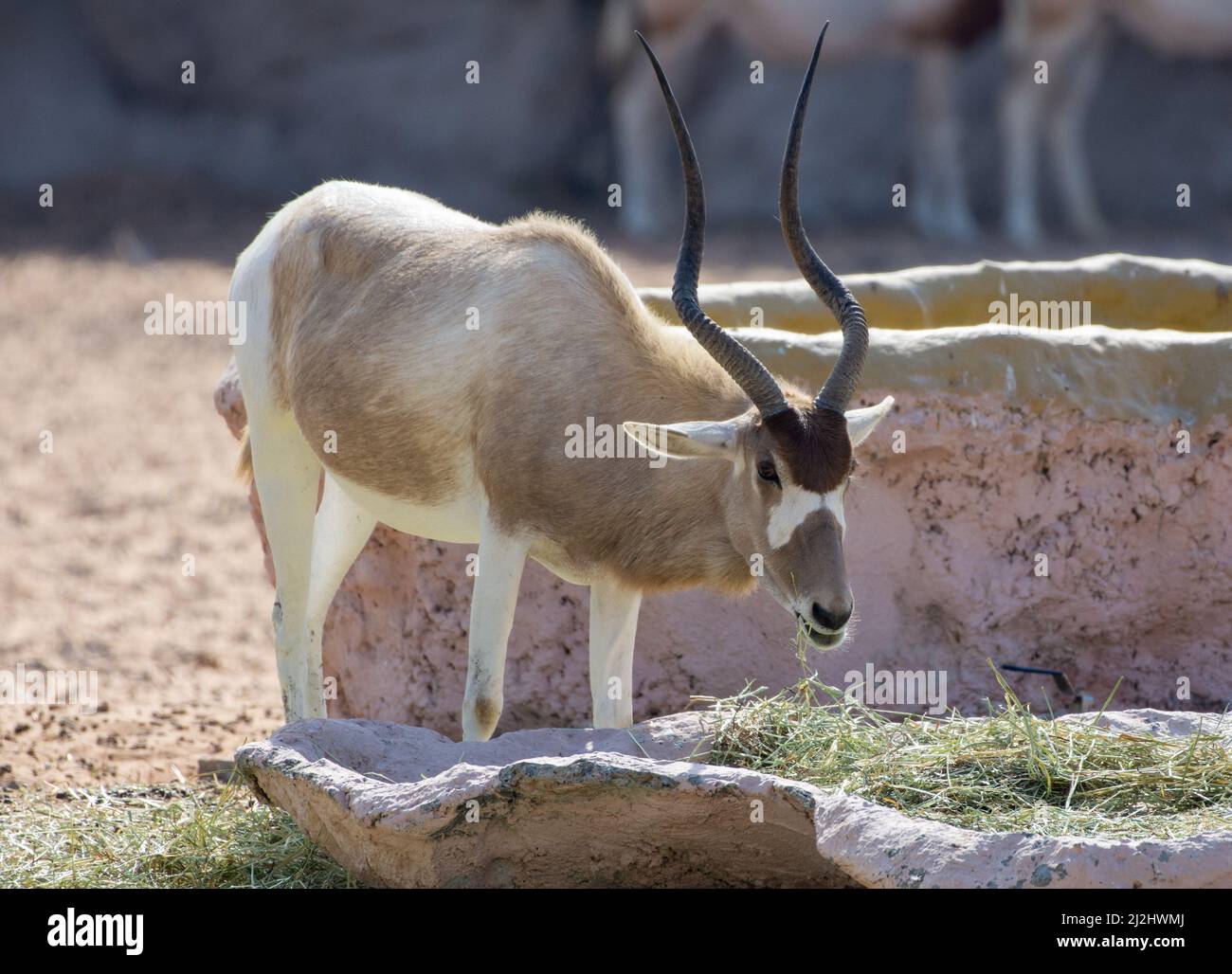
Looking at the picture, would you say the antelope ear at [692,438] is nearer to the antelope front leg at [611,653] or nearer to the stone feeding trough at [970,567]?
the antelope front leg at [611,653]

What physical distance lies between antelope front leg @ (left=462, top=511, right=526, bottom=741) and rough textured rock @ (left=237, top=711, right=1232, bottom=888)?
83 centimetres

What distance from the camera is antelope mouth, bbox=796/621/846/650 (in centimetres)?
471

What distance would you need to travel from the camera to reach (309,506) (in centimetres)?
609

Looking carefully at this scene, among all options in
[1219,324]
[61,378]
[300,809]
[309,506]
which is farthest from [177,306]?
[300,809]

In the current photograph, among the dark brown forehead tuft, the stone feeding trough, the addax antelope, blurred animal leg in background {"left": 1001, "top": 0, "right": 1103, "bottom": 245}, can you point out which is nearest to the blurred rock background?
blurred animal leg in background {"left": 1001, "top": 0, "right": 1103, "bottom": 245}

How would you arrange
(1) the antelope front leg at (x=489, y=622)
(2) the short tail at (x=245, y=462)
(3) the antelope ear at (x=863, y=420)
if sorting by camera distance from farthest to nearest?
1. (2) the short tail at (x=245, y=462)
2. (1) the antelope front leg at (x=489, y=622)
3. (3) the antelope ear at (x=863, y=420)

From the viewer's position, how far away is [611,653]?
5.50 meters

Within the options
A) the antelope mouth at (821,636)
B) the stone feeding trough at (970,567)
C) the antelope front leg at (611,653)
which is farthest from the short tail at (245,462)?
the antelope mouth at (821,636)

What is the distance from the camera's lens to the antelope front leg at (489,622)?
17.1 ft

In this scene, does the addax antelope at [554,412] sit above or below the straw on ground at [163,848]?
above

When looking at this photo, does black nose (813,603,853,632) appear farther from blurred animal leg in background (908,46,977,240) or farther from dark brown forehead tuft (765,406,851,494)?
blurred animal leg in background (908,46,977,240)

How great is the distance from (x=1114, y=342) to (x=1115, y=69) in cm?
1142

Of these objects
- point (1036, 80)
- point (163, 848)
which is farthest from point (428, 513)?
point (1036, 80)

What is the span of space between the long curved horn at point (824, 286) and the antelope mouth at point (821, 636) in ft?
1.89
